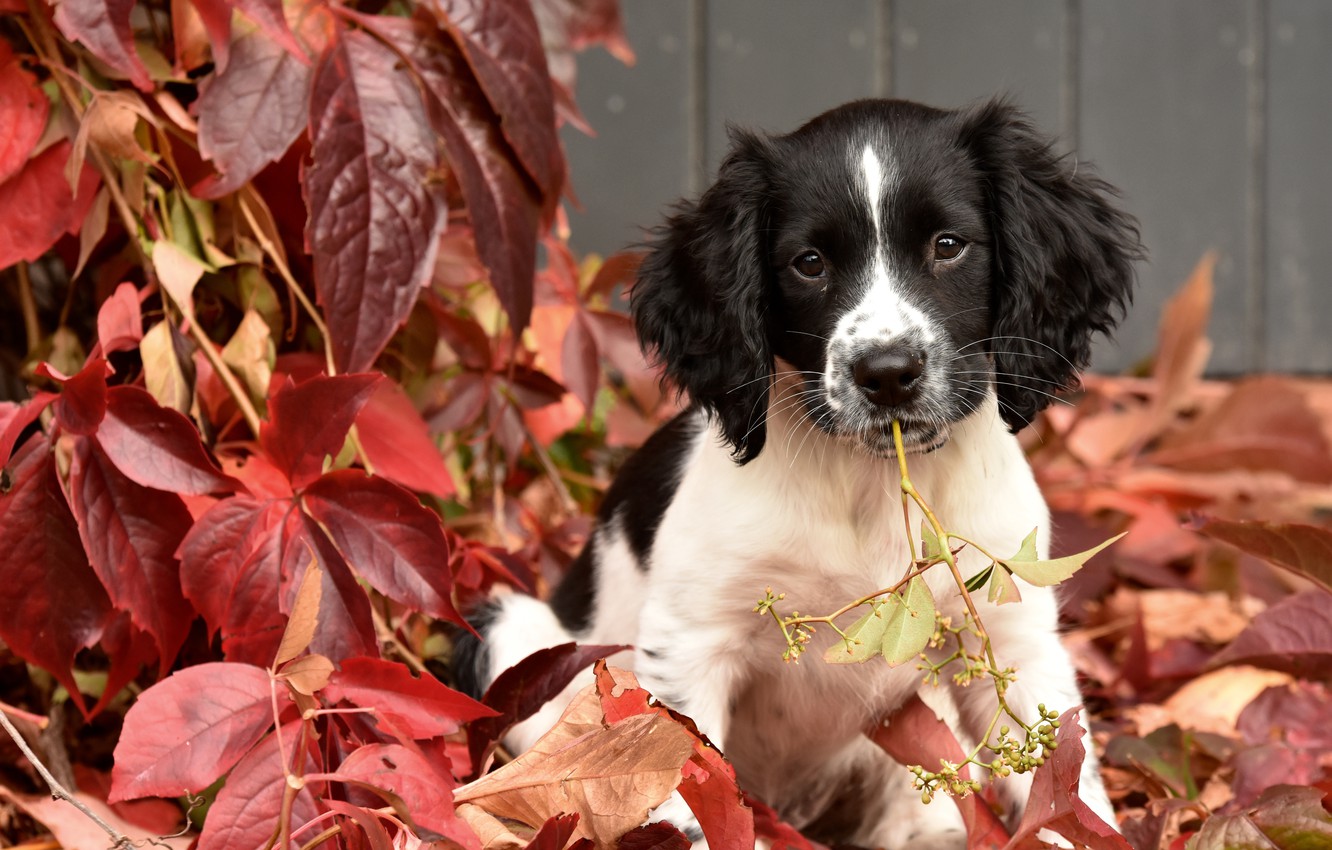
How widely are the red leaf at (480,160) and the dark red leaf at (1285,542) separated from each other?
44.3 inches

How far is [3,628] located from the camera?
1.94 meters

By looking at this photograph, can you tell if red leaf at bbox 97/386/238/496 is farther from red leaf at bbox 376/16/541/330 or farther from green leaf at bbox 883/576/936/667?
green leaf at bbox 883/576/936/667

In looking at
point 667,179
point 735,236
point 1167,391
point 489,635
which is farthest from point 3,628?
point 1167,391

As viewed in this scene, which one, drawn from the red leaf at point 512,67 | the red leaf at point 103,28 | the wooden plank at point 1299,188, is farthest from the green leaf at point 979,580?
the wooden plank at point 1299,188

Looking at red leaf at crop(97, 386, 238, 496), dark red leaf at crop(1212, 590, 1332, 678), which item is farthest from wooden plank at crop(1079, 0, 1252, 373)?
red leaf at crop(97, 386, 238, 496)

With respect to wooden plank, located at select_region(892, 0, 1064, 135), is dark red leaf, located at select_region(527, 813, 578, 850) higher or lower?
lower

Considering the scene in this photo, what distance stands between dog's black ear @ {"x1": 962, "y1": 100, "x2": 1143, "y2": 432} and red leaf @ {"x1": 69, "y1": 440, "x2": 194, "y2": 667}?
125 cm

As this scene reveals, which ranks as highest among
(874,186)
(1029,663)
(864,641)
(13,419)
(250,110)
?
(250,110)

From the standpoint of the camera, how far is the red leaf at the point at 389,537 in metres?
1.86

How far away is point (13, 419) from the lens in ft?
6.07

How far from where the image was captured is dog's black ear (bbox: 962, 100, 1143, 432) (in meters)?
2.19

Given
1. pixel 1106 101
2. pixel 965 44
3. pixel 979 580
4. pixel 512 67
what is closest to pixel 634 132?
pixel 965 44

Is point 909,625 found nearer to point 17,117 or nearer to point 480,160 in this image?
A: point 480,160

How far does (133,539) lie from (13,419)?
0.75 ft
